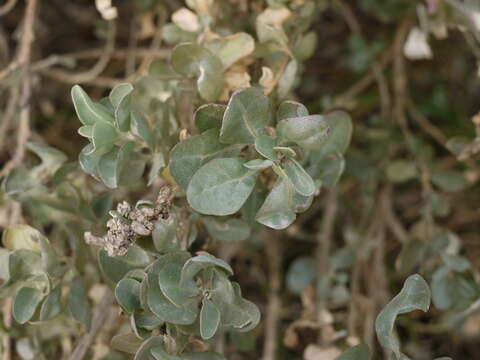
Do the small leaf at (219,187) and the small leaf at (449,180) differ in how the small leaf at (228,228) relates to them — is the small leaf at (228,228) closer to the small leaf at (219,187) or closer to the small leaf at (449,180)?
the small leaf at (219,187)

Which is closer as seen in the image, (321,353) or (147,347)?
(147,347)

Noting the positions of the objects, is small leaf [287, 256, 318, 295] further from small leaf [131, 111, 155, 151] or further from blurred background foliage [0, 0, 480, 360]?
small leaf [131, 111, 155, 151]

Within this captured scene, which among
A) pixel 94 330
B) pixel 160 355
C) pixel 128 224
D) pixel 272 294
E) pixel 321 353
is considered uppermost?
pixel 128 224

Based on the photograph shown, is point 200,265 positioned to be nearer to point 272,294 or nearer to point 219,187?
point 219,187

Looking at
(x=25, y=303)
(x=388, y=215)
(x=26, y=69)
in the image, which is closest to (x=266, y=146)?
(x=25, y=303)

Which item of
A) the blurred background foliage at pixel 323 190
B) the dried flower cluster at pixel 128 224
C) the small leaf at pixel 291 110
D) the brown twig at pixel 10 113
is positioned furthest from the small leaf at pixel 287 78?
the brown twig at pixel 10 113

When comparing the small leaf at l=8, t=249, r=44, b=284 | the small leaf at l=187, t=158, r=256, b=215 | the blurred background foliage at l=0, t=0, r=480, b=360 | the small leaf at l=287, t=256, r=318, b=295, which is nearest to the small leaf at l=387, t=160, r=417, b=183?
the blurred background foliage at l=0, t=0, r=480, b=360

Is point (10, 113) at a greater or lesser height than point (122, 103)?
lesser
